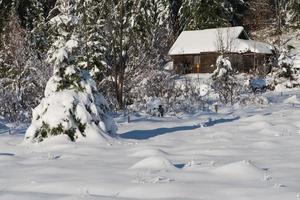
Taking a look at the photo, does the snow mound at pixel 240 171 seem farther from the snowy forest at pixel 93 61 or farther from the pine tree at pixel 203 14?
the pine tree at pixel 203 14

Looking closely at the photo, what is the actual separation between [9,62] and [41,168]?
18300 millimetres

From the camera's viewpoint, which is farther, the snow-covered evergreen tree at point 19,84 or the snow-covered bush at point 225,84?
the snow-covered bush at point 225,84

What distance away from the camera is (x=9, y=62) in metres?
23.8

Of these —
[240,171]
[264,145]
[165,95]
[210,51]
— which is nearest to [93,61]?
[165,95]

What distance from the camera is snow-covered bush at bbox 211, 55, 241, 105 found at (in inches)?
791

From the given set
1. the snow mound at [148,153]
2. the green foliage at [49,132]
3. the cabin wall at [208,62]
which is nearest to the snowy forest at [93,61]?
the green foliage at [49,132]

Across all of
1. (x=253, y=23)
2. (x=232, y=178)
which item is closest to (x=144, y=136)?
(x=232, y=178)

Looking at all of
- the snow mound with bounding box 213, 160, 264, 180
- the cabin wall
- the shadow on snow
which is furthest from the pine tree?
the snow mound with bounding box 213, 160, 264, 180

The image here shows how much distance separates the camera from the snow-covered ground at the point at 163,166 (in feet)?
16.1

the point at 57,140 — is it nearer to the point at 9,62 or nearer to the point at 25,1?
the point at 9,62

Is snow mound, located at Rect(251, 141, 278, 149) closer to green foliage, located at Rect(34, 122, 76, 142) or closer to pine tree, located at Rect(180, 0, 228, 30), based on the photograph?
green foliage, located at Rect(34, 122, 76, 142)

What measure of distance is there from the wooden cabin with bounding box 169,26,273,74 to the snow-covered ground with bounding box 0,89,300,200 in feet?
125

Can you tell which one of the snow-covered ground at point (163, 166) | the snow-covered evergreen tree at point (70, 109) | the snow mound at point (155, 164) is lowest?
the snow-covered ground at point (163, 166)

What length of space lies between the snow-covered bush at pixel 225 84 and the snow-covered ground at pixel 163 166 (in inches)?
347
